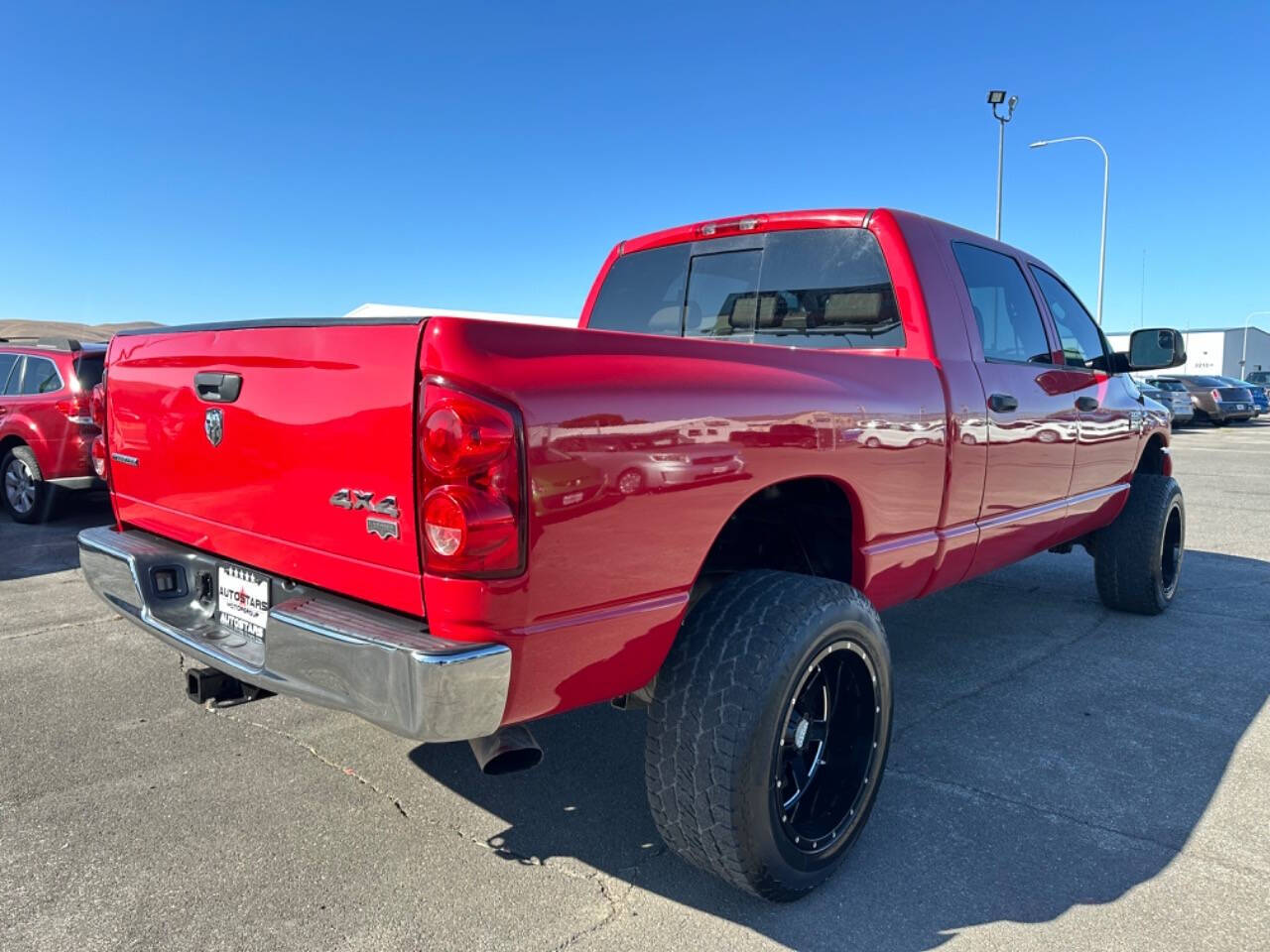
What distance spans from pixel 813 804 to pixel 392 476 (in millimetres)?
1549

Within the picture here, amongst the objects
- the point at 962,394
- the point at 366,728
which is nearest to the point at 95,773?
the point at 366,728

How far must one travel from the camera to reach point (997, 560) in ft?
12.1

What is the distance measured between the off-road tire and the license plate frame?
657 cm

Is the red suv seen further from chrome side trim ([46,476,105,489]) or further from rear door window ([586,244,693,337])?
rear door window ([586,244,693,337])

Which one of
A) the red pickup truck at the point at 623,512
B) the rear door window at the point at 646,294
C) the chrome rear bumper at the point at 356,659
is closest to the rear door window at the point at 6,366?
the red pickup truck at the point at 623,512

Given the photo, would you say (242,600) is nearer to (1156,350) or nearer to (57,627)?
(57,627)

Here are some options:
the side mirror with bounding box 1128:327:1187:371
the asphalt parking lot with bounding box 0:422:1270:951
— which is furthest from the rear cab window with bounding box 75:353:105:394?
the side mirror with bounding box 1128:327:1187:371

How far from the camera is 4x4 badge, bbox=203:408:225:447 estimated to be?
2434 mm

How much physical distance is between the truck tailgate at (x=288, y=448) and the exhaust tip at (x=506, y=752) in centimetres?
41

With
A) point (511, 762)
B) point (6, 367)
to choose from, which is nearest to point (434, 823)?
point (511, 762)

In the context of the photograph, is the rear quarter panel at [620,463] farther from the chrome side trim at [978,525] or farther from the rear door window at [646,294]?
the rear door window at [646,294]

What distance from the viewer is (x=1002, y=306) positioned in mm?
3803

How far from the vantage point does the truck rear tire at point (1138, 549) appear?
195 inches

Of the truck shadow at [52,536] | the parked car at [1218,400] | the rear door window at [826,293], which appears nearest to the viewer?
the rear door window at [826,293]
